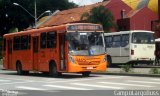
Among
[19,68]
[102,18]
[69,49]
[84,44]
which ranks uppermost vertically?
[102,18]

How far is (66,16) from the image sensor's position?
76.8 meters

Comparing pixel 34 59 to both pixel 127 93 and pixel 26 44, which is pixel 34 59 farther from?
pixel 127 93

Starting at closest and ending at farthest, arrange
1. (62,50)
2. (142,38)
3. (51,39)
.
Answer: (62,50) < (51,39) < (142,38)

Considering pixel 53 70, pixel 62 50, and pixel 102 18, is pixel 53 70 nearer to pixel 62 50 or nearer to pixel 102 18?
pixel 62 50

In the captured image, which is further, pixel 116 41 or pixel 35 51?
pixel 116 41

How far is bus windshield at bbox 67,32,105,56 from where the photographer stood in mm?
24562

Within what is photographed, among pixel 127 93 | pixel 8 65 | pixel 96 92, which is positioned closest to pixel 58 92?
pixel 96 92

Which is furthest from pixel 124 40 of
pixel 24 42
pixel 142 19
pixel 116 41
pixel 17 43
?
pixel 142 19

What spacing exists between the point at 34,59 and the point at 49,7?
61.6 m

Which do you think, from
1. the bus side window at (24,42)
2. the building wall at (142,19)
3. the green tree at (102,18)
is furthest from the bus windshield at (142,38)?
the building wall at (142,19)

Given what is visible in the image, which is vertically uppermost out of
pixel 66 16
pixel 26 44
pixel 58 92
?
pixel 66 16

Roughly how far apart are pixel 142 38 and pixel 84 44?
1310 centimetres

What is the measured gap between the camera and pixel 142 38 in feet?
121

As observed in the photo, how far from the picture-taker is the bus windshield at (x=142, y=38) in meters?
36.5
